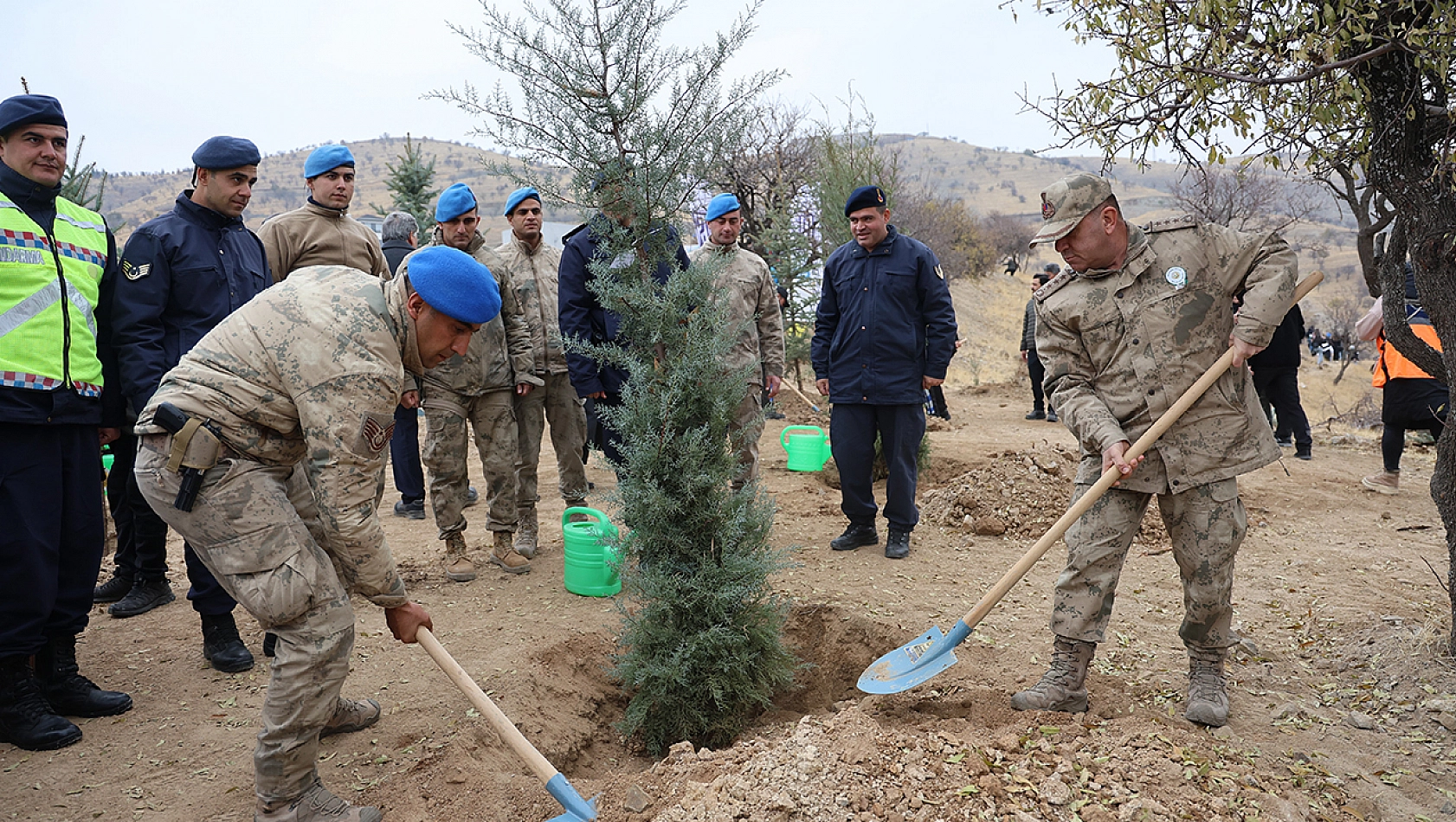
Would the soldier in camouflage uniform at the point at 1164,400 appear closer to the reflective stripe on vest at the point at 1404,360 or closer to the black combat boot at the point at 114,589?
the reflective stripe on vest at the point at 1404,360

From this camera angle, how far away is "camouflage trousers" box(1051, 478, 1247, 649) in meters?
3.16

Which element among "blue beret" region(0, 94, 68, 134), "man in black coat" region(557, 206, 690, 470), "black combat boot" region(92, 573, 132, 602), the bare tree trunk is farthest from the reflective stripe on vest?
"black combat boot" region(92, 573, 132, 602)

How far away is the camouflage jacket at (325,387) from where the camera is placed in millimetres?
2504

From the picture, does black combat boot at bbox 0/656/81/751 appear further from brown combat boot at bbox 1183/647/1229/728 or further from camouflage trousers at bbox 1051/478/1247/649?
brown combat boot at bbox 1183/647/1229/728

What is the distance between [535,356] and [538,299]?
404mm

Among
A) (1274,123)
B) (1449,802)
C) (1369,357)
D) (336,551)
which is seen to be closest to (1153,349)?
(1274,123)

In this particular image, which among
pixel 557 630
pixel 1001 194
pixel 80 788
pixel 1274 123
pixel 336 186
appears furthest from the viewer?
pixel 1001 194

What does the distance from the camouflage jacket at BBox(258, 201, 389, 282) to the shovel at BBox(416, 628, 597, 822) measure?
279cm

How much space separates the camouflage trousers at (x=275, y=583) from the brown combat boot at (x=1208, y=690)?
3183mm

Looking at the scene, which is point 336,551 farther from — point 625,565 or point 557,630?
point 557,630

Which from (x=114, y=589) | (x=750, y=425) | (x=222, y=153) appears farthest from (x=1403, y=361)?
(x=114, y=589)

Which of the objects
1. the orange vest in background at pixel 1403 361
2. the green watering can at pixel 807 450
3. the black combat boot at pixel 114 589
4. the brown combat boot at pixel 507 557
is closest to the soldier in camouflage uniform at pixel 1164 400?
the brown combat boot at pixel 507 557

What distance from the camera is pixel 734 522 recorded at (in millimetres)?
3494

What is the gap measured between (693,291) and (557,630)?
202cm
